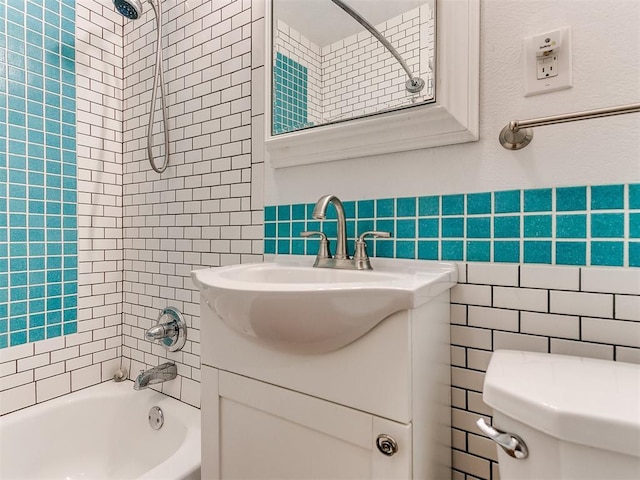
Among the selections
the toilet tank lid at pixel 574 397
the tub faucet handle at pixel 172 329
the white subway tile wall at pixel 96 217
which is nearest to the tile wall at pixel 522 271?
the toilet tank lid at pixel 574 397

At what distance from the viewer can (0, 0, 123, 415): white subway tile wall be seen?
146cm

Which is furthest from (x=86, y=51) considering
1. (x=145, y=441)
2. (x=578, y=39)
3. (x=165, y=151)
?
(x=578, y=39)

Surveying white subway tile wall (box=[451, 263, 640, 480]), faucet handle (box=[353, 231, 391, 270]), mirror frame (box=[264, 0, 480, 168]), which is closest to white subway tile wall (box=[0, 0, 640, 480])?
white subway tile wall (box=[451, 263, 640, 480])

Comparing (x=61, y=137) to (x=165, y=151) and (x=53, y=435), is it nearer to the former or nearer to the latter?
(x=165, y=151)

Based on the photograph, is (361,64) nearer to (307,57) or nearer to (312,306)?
(307,57)

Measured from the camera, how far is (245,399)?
820mm

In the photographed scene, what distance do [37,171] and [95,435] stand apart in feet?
3.52

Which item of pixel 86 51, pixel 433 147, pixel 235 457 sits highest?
pixel 86 51

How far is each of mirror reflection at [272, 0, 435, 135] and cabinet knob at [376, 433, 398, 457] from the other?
0.73 meters

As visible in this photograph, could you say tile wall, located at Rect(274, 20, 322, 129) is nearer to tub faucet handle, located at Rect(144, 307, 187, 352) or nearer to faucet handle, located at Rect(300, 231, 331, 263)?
faucet handle, located at Rect(300, 231, 331, 263)

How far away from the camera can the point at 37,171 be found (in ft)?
4.49

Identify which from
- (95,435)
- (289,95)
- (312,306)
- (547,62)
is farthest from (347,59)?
(95,435)

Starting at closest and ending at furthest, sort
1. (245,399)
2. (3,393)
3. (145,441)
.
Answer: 1. (245,399)
2. (3,393)
3. (145,441)

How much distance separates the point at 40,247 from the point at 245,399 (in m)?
1.12
